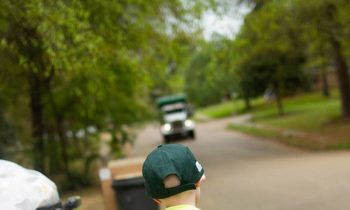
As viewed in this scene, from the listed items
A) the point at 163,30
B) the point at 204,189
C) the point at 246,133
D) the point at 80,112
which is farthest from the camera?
the point at 246,133

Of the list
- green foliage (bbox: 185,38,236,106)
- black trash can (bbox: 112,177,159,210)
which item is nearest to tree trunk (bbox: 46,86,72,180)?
green foliage (bbox: 185,38,236,106)

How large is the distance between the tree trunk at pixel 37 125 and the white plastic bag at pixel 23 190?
454 inches

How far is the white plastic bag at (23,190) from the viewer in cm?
421

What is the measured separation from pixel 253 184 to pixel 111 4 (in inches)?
209

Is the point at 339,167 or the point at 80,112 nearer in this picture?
the point at 339,167

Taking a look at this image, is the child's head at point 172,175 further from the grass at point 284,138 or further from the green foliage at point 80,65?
the grass at point 284,138

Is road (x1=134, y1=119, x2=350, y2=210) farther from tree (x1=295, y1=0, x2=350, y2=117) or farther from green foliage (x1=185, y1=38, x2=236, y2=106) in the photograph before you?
tree (x1=295, y1=0, x2=350, y2=117)

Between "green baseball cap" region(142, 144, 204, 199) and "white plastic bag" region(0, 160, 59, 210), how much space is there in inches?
61.2

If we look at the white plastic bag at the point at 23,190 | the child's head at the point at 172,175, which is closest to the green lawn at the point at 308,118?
the white plastic bag at the point at 23,190

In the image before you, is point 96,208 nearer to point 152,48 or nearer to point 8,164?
point 152,48

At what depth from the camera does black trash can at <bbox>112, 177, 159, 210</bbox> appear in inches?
326

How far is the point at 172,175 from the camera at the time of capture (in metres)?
2.94

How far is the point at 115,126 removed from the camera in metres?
18.4

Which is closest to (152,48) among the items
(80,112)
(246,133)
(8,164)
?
(80,112)
